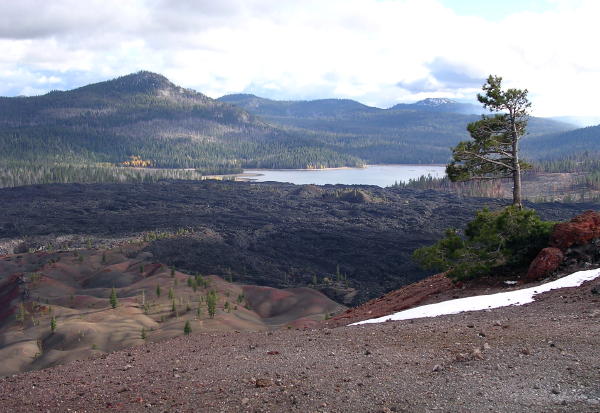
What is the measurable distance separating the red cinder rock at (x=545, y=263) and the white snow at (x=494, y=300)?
0.75 meters

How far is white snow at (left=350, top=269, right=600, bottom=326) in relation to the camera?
15.1 m

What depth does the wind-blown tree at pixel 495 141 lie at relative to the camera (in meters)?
21.8

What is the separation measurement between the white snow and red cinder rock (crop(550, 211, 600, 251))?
4.46 ft

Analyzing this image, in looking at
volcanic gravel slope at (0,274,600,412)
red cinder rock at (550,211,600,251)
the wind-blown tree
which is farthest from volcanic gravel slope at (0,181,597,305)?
volcanic gravel slope at (0,274,600,412)

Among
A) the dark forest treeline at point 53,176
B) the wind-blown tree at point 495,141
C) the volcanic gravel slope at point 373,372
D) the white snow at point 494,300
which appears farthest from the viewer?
the dark forest treeline at point 53,176

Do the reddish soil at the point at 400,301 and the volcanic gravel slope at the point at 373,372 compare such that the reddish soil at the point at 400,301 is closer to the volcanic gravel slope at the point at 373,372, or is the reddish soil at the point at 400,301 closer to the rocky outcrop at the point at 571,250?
the rocky outcrop at the point at 571,250

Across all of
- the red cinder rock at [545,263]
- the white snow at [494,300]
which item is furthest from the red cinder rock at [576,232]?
the white snow at [494,300]

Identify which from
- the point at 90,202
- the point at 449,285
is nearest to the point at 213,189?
Answer: the point at 90,202

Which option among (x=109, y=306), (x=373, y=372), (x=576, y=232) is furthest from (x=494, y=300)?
(x=109, y=306)

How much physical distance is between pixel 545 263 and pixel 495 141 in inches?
254

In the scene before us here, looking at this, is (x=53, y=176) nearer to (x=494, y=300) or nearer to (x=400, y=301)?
(x=400, y=301)

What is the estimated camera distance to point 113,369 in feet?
41.8

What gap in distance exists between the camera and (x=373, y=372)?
988 centimetres

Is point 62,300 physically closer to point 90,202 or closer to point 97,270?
point 97,270
